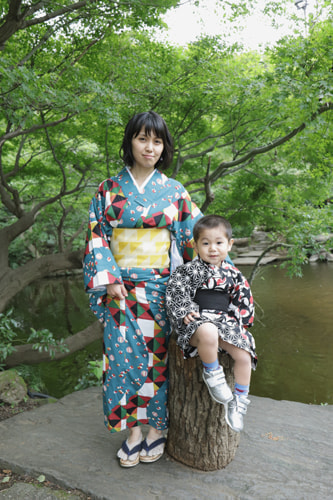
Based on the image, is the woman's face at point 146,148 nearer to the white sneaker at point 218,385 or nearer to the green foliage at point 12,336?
the white sneaker at point 218,385

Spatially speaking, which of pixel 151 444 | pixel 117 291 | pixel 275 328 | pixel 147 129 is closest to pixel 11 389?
pixel 151 444

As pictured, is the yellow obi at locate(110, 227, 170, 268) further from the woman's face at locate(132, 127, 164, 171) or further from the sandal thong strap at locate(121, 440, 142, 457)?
the sandal thong strap at locate(121, 440, 142, 457)

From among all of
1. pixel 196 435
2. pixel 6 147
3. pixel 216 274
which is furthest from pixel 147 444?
pixel 6 147

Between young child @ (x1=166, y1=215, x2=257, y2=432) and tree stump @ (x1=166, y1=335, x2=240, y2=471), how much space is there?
120 millimetres

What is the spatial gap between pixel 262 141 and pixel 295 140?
1.04 metres

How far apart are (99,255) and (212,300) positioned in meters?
0.70

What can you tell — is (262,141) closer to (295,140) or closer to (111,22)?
(295,140)

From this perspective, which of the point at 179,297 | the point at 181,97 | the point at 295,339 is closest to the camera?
the point at 179,297

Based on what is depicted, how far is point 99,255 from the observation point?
6.97ft

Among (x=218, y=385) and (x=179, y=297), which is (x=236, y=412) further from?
(x=179, y=297)

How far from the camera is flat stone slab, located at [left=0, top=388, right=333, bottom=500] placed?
1.90m

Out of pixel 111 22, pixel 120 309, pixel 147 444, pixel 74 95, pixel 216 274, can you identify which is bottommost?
pixel 147 444

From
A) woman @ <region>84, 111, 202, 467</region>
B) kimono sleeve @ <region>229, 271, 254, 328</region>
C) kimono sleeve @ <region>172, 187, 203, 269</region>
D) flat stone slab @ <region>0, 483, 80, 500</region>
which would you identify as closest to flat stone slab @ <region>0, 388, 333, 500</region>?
flat stone slab @ <region>0, 483, 80, 500</region>

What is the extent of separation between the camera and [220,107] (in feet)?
17.9
